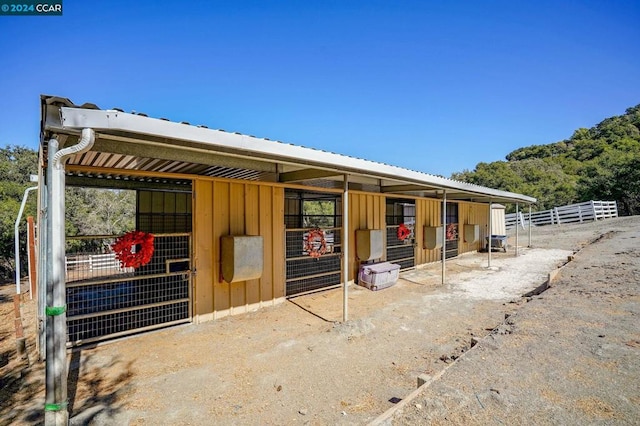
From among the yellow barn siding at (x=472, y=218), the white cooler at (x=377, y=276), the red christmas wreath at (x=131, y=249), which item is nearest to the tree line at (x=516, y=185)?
the red christmas wreath at (x=131, y=249)

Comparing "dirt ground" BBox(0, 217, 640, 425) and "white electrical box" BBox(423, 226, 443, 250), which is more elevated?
"white electrical box" BBox(423, 226, 443, 250)

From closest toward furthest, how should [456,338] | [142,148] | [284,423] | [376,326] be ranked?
[284,423]
[142,148]
[456,338]
[376,326]

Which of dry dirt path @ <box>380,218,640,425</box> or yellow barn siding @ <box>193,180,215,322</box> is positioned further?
yellow barn siding @ <box>193,180,215,322</box>

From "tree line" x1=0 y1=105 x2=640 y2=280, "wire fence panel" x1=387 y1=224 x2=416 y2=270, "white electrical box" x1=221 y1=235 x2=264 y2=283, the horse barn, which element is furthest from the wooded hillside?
"white electrical box" x1=221 y1=235 x2=264 y2=283

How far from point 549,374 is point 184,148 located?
154 inches

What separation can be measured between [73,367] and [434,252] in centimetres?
967

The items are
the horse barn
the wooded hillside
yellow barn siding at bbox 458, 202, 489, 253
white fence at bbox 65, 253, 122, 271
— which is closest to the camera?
the horse barn

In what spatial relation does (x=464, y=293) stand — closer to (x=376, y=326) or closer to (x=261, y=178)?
(x=376, y=326)

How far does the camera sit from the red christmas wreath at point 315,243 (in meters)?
6.12

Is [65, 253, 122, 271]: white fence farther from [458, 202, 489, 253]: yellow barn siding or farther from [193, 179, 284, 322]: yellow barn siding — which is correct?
[458, 202, 489, 253]: yellow barn siding

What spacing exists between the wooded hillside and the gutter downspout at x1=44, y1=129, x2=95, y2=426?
29.5m

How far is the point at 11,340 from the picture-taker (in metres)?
4.41

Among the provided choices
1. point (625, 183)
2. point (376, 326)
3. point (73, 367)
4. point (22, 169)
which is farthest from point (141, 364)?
point (625, 183)

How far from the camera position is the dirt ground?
2430 mm
